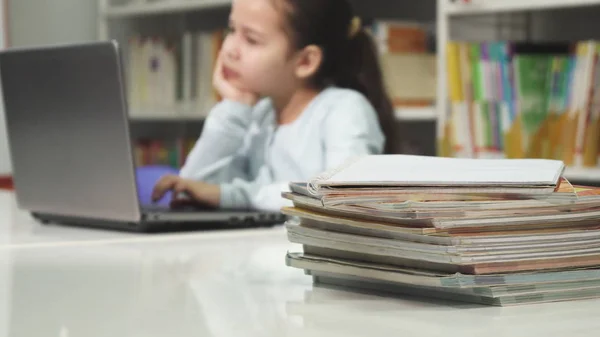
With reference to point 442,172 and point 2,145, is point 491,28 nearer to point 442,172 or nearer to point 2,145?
point 442,172

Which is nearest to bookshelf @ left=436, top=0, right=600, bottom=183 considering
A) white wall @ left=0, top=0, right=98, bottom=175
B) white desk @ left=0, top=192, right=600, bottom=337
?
white desk @ left=0, top=192, right=600, bottom=337

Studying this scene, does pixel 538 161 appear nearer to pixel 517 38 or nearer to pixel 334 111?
pixel 334 111

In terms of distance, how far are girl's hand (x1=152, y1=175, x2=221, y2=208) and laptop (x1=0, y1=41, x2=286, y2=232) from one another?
0.09 feet

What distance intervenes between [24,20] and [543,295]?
11.8 ft

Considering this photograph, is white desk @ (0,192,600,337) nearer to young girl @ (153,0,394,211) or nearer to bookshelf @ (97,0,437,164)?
young girl @ (153,0,394,211)

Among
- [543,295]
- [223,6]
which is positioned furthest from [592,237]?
[223,6]

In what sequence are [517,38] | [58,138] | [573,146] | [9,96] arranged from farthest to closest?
[517,38] → [573,146] → [9,96] → [58,138]

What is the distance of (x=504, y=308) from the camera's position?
803 mm

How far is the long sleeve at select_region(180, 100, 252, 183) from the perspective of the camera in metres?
1.85

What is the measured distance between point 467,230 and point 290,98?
1044 millimetres

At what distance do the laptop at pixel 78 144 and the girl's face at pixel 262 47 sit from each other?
1.08ft

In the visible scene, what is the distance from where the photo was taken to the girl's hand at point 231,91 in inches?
73.2

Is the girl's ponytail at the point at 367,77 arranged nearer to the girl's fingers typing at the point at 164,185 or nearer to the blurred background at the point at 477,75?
the blurred background at the point at 477,75

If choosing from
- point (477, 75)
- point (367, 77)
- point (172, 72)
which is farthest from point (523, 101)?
point (172, 72)
